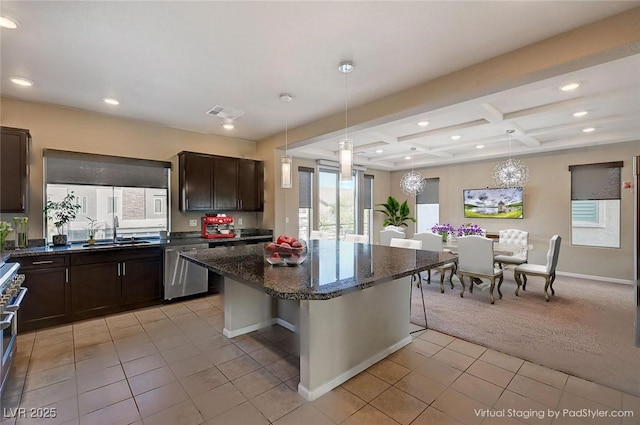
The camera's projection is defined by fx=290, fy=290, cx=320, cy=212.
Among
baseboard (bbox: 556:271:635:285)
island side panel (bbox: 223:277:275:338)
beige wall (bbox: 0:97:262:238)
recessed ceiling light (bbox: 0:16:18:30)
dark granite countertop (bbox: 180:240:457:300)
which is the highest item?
recessed ceiling light (bbox: 0:16:18:30)

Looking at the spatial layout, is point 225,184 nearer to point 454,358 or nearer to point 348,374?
point 348,374

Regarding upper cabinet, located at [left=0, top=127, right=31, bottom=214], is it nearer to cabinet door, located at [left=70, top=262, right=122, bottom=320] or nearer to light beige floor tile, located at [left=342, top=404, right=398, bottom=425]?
cabinet door, located at [left=70, top=262, right=122, bottom=320]

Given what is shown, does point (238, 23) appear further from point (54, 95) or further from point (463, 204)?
point (463, 204)

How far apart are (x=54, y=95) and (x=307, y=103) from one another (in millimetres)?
2931

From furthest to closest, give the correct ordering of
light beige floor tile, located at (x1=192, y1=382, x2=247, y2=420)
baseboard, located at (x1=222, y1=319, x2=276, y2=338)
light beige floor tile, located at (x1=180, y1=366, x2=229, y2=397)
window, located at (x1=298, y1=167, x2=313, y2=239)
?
1. window, located at (x1=298, y1=167, x2=313, y2=239)
2. baseboard, located at (x1=222, y1=319, x2=276, y2=338)
3. light beige floor tile, located at (x1=180, y1=366, x2=229, y2=397)
4. light beige floor tile, located at (x1=192, y1=382, x2=247, y2=420)

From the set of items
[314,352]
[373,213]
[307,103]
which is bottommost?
[314,352]

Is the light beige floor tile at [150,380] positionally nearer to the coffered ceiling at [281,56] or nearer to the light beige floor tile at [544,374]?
the coffered ceiling at [281,56]

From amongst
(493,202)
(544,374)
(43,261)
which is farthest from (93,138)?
(493,202)

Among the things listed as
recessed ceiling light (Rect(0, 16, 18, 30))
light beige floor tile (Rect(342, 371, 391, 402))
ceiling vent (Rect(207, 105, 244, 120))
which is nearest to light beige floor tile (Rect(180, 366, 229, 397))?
light beige floor tile (Rect(342, 371, 391, 402))

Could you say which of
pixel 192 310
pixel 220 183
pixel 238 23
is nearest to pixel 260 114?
pixel 220 183

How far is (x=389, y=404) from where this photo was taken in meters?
1.97

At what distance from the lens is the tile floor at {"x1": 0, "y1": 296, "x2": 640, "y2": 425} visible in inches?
73.1

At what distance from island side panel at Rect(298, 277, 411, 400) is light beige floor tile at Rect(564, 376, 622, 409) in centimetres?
123

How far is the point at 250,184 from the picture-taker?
520cm
